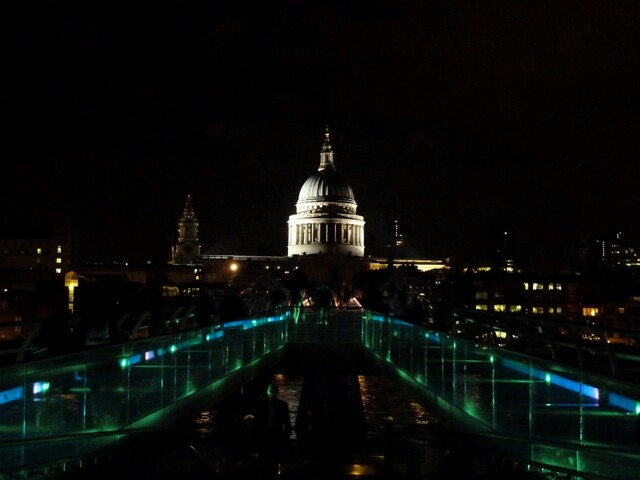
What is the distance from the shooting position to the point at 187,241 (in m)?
180

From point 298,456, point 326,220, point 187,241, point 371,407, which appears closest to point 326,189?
point 326,220

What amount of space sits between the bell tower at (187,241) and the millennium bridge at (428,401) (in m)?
160

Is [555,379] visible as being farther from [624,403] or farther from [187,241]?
[187,241]

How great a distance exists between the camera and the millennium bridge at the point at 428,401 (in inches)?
338

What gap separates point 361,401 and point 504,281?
385 ft

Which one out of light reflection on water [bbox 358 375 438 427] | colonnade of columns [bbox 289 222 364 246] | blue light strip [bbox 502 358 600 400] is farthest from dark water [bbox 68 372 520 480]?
colonnade of columns [bbox 289 222 364 246]

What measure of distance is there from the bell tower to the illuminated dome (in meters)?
18.6

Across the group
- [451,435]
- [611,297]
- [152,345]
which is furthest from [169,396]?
[611,297]

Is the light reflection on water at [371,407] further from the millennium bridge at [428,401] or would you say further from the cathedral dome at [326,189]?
the cathedral dome at [326,189]

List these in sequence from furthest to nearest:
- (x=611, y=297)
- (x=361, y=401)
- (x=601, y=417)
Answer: (x=611, y=297)
(x=361, y=401)
(x=601, y=417)

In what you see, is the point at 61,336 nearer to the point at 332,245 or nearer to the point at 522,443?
the point at 522,443

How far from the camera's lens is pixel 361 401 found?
62.6 feet

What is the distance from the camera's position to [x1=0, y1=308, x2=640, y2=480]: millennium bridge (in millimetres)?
8594

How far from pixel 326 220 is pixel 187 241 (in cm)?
3034
